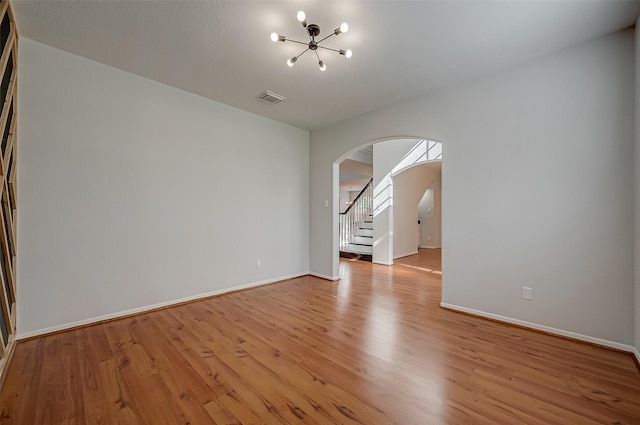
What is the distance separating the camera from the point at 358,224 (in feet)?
26.0

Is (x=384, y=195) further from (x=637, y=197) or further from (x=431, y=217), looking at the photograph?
(x=637, y=197)

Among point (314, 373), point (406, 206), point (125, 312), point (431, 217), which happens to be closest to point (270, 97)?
point (125, 312)

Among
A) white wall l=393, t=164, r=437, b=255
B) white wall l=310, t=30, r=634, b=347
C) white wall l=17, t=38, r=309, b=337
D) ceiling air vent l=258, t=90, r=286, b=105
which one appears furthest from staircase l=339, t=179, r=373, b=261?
ceiling air vent l=258, t=90, r=286, b=105

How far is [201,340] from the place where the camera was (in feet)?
8.33

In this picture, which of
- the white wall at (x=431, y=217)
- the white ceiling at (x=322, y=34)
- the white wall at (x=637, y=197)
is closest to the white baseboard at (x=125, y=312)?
the white ceiling at (x=322, y=34)

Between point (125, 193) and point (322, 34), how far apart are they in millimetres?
2811

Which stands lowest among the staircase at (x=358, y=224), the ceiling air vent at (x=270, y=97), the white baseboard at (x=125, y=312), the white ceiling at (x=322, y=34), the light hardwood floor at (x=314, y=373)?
the light hardwood floor at (x=314, y=373)

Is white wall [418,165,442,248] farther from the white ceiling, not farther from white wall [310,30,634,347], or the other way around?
the white ceiling

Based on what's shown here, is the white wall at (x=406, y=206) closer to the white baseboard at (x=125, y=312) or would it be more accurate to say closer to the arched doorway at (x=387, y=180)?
the arched doorway at (x=387, y=180)

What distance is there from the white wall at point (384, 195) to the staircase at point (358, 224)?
3.04 ft

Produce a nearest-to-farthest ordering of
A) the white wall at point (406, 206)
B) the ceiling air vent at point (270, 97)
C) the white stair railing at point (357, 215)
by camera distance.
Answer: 1. the ceiling air vent at point (270, 97)
2. the white wall at point (406, 206)
3. the white stair railing at point (357, 215)

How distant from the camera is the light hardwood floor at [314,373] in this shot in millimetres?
1605

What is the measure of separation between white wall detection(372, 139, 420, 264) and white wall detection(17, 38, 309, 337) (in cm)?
304

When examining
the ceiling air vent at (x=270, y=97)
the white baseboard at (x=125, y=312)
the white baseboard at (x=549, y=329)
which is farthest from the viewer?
the ceiling air vent at (x=270, y=97)
